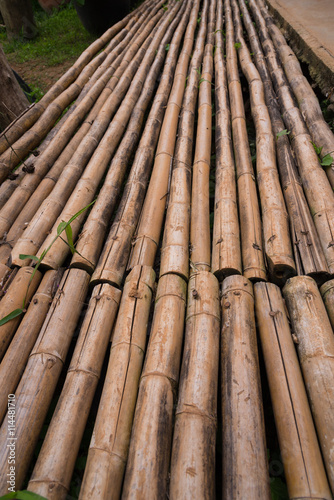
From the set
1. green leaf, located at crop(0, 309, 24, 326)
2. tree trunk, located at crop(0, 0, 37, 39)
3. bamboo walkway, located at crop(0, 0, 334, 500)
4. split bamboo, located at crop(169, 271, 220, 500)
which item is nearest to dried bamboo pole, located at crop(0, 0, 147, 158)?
bamboo walkway, located at crop(0, 0, 334, 500)

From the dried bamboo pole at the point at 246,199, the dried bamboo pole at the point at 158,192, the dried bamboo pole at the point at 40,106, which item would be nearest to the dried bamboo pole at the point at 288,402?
the dried bamboo pole at the point at 246,199

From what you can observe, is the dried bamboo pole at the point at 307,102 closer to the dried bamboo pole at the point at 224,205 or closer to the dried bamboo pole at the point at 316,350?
the dried bamboo pole at the point at 224,205

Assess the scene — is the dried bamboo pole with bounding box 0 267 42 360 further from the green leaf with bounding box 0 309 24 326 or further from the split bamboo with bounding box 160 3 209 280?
the split bamboo with bounding box 160 3 209 280

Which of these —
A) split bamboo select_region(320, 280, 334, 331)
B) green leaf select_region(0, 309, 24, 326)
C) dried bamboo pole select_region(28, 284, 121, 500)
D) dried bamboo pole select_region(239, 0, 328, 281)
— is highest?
dried bamboo pole select_region(239, 0, 328, 281)

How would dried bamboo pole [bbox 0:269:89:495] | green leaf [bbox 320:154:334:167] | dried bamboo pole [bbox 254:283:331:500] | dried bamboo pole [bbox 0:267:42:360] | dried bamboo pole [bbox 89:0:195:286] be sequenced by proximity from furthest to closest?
green leaf [bbox 320:154:334:167], dried bamboo pole [bbox 89:0:195:286], dried bamboo pole [bbox 0:267:42:360], dried bamboo pole [bbox 0:269:89:495], dried bamboo pole [bbox 254:283:331:500]

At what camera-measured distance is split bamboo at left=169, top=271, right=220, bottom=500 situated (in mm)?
1003

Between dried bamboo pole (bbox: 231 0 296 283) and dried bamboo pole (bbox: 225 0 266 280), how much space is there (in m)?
0.04

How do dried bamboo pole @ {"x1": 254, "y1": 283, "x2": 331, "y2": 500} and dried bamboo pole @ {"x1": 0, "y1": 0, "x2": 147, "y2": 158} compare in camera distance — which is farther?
dried bamboo pole @ {"x1": 0, "y1": 0, "x2": 147, "y2": 158}

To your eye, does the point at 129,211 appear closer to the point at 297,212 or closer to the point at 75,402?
the point at 297,212

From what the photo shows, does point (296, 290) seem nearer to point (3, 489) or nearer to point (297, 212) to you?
point (297, 212)

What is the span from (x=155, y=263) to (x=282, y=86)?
209 centimetres

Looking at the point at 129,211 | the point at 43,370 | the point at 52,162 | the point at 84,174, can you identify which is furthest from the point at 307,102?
the point at 43,370

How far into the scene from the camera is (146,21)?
4.89 meters

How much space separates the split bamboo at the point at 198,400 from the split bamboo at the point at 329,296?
47cm
